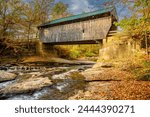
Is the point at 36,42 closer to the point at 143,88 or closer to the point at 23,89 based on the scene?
the point at 23,89

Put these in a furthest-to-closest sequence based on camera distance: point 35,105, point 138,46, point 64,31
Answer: point 64,31 < point 138,46 < point 35,105

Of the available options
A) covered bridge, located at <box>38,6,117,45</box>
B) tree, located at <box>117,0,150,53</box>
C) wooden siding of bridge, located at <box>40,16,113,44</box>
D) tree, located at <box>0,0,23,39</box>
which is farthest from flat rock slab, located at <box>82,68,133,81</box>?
tree, located at <box>0,0,23,39</box>

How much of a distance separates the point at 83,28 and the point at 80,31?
57cm

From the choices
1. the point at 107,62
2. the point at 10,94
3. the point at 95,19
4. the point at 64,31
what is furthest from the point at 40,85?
the point at 64,31

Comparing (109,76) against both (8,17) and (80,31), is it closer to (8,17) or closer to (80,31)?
(80,31)

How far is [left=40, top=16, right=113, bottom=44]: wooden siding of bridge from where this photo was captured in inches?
959

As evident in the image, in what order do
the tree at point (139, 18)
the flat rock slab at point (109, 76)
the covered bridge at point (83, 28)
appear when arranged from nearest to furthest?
the tree at point (139, 18), the flat rock slab at point (109, 76), the covered bridge at point (83, 28)

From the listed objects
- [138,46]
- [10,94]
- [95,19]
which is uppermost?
[95,19]

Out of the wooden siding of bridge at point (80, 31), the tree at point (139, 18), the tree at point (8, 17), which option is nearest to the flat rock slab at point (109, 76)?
the tree at point (139, 18)

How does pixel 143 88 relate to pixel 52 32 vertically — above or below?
below

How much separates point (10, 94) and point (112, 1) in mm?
6190

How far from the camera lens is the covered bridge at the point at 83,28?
24.3 metres

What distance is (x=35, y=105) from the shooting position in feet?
16.2

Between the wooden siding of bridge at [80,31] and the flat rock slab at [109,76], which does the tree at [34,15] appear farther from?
the flat rock slab at [109,76]
